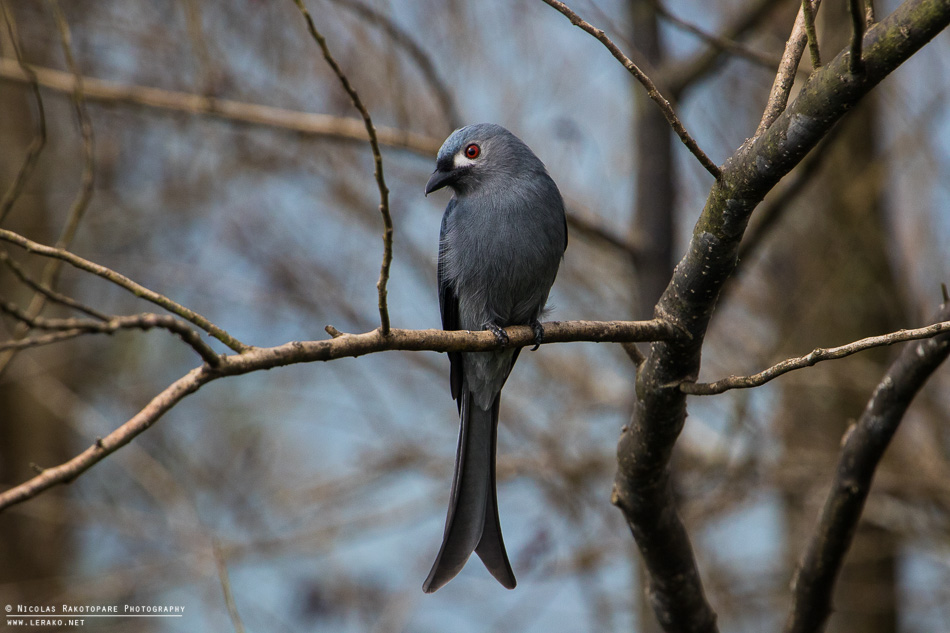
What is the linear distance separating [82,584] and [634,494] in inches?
208

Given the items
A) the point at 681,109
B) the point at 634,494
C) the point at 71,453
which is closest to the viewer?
the point at 634,494

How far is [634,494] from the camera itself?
2.76 metres

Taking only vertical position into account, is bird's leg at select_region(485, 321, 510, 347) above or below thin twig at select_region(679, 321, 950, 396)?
above

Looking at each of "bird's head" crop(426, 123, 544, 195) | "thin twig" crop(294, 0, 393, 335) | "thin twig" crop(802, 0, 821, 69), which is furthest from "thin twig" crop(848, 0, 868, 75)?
"bird's head" crop(426, 123, 544, 195)

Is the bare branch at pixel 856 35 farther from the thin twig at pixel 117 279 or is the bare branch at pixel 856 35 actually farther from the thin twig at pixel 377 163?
the thin twig at pixel 117 279

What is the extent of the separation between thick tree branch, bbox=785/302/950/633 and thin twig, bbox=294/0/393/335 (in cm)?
179

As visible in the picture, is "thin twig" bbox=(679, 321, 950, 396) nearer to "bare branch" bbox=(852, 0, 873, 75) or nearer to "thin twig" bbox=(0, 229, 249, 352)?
"bare branch" bbox=(852, 0, 873, 75)

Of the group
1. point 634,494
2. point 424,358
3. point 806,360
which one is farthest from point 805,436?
point 806,360

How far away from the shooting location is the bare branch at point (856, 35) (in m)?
1.67

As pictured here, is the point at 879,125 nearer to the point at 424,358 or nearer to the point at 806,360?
the point at 424,358

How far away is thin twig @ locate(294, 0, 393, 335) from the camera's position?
5.98ft

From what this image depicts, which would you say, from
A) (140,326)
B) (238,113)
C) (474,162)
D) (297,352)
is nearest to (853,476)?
(297,352)

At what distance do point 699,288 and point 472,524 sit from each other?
129 cm

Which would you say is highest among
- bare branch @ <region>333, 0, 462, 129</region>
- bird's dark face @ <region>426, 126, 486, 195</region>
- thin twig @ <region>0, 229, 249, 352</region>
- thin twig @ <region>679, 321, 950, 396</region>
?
bare branch @ <region>333, 0, 462, 129</region>
